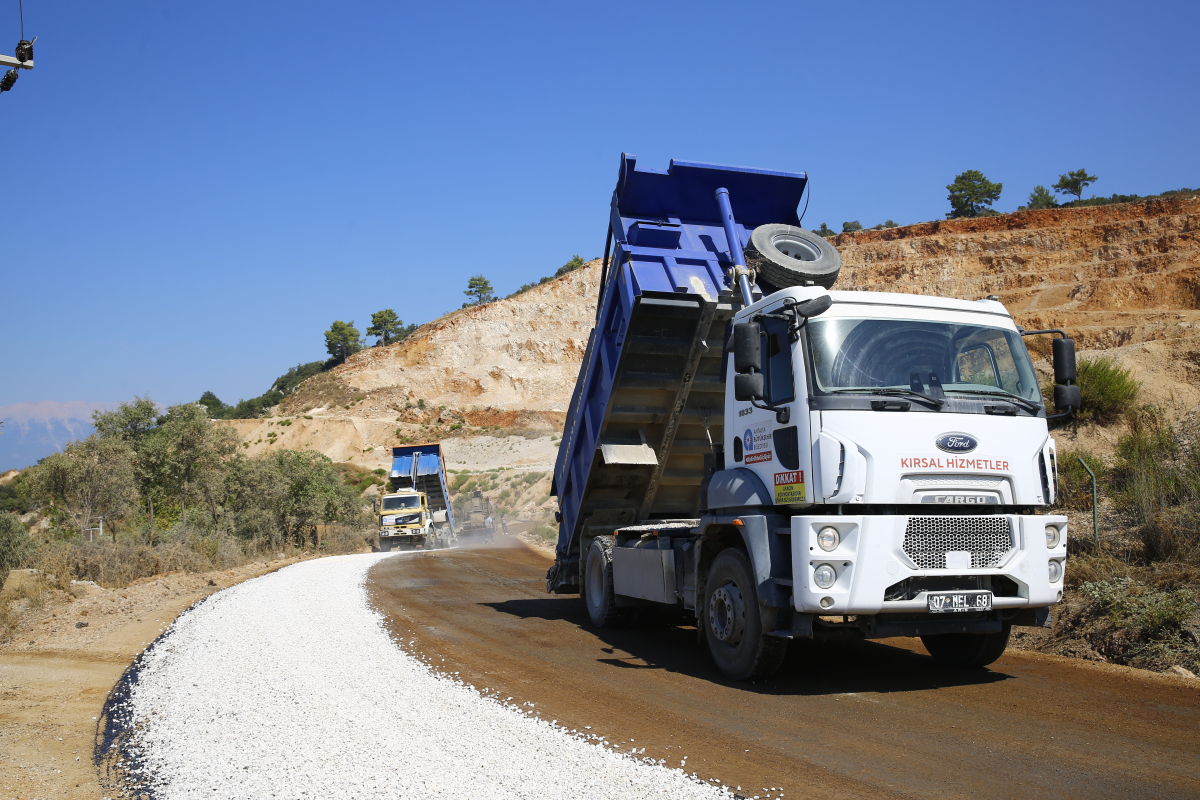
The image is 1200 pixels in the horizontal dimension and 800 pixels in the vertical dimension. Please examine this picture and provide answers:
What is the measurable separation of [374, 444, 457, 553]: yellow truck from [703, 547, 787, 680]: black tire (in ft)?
85.4

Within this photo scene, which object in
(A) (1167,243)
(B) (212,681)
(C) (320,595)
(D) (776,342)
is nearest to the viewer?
(D) (776,342)

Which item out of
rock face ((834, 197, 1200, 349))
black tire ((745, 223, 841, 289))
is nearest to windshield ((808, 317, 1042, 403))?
black tire ((745, 223, 841, 289))

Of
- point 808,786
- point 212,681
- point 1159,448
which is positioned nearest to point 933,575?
point 808,786

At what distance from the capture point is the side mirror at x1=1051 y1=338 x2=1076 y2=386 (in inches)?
262

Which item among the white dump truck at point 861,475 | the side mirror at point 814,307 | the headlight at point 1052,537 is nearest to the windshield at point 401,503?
the white dump truck at point 861,475

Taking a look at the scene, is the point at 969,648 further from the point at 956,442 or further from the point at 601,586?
the point at 601,586

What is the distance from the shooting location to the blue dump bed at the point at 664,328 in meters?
8.64

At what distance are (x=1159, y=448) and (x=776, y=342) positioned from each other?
24.6ft

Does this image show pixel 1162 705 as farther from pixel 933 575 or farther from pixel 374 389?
pixel 374 389

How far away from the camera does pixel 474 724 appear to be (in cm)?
564

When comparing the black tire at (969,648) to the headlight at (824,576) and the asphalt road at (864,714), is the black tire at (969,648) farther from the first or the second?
the headlight at (824,576)

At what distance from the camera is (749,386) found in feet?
20.9

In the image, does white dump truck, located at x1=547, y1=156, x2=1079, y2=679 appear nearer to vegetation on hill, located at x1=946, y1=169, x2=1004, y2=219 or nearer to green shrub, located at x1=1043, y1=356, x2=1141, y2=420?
green shrub, located at x1=1043, y1=356, x2=1141, y2=420

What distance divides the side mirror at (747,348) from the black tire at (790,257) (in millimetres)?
Result: 1675
